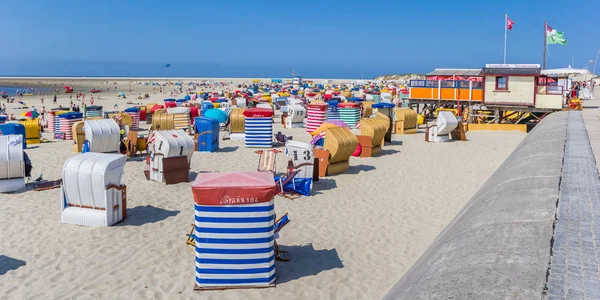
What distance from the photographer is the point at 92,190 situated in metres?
8.92

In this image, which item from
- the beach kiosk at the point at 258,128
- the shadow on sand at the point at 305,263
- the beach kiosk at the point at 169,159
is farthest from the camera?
the beach kiosk at the point at 258,128

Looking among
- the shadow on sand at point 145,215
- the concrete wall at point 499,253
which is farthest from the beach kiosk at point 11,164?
the concrete wall at point 499,253

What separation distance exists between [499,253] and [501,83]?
23.4m

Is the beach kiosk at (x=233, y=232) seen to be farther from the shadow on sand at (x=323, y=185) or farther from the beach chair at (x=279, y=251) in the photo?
the shadow on sand at (x=323, y=185)

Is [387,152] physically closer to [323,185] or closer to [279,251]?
[323,185]

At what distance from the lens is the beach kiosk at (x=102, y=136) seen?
14.5 m

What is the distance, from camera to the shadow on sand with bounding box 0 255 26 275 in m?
7.25

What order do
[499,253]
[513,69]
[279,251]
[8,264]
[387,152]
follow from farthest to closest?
[513,69], [387,152], [279,251], [8,264], [499,253]

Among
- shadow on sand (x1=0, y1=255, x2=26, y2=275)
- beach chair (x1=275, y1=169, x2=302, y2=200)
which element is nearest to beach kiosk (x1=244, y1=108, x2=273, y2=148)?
beach chair (x1=275, y1=169, x2=302, y2=200)

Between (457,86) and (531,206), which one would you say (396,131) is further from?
(531,206)

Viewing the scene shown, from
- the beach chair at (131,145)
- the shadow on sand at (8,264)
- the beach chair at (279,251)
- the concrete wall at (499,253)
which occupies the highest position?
the concrete wall at (499,253)

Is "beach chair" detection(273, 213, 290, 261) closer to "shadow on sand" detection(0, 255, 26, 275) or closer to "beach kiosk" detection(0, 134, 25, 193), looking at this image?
"shadow on sand" detection(0, 255, 26, 275)

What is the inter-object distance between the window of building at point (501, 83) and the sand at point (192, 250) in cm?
1181

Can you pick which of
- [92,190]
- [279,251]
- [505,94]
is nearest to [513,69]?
[505,94]
